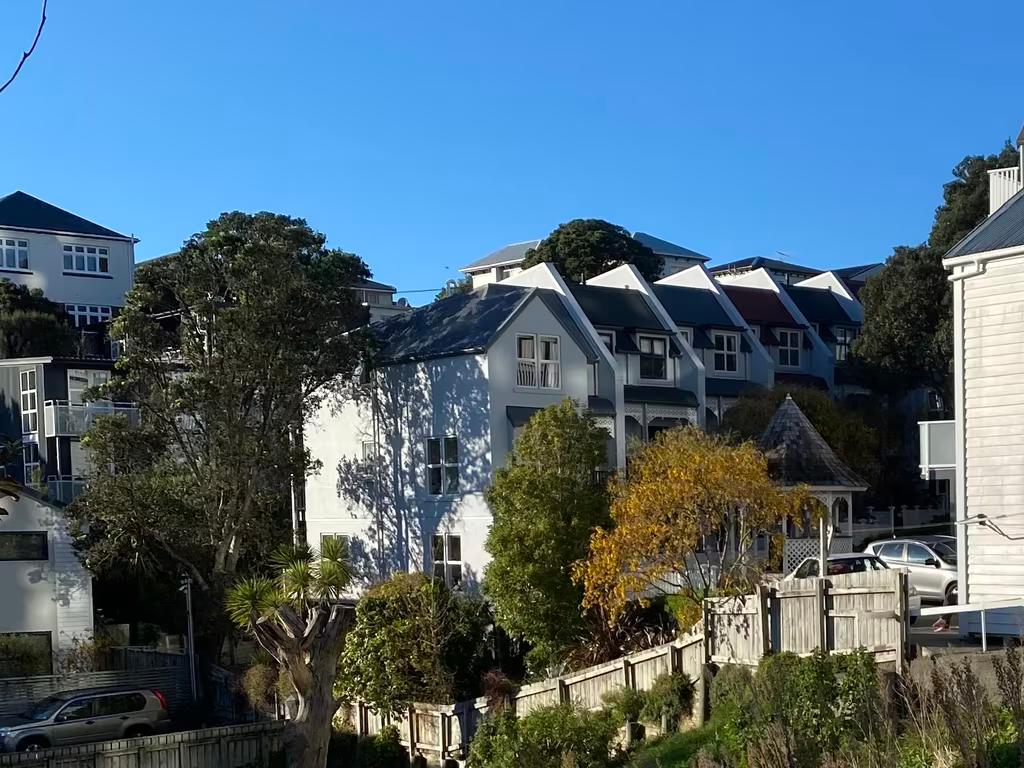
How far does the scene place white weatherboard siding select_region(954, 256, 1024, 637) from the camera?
26875mm

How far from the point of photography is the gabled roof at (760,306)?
55.8 meters

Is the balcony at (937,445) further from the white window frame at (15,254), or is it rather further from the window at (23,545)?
Answer: the white window frame at (15,254)

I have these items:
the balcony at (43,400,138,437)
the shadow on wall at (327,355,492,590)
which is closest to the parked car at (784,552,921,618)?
the shadow on wall at (327,355,492,590)

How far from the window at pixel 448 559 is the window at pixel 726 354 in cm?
1564

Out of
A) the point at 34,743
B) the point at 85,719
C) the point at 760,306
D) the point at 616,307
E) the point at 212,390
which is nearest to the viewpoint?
the point at 34,743

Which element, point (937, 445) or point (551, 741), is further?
point (937, 445)

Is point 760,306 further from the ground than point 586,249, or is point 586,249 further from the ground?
point 586,249

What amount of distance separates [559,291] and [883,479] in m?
15.3

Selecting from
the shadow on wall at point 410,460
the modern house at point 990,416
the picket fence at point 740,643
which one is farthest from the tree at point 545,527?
the modern house at point 990,416

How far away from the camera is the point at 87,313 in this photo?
258 ft

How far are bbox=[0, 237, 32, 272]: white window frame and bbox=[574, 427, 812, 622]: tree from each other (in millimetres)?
54716

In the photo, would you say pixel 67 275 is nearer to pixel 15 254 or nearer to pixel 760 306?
pixel 15 254

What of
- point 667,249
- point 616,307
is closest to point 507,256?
point 667,249

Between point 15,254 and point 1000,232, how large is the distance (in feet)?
204
